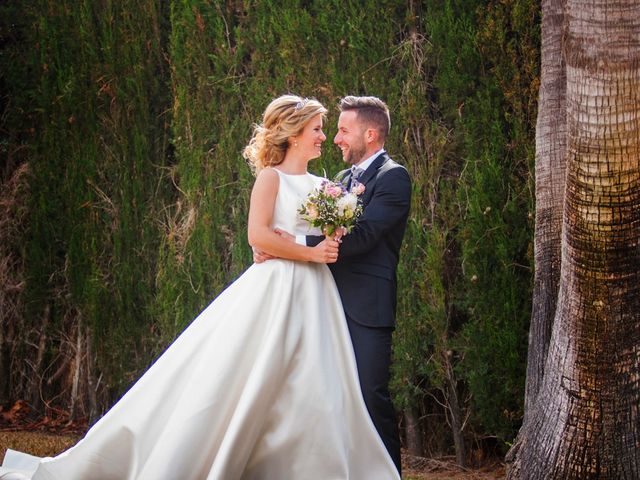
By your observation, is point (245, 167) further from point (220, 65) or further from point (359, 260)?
point (359, 260)

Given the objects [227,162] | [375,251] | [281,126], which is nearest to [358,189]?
[375,251]

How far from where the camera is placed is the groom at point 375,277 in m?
5.09

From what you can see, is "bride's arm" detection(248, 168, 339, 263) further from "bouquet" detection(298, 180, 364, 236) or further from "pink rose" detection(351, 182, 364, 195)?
"pink rose" detection(351, 182, 364, 195)

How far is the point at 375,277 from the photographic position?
5.20 metres

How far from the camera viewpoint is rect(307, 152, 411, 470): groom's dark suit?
16.7 feet

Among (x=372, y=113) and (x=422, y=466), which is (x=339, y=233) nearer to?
(x=372, y=113)

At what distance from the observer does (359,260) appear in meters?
5.22

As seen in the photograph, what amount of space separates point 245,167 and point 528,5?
2502 millimetres

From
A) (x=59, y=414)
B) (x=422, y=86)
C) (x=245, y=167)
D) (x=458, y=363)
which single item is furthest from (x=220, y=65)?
(x=59, y=414)

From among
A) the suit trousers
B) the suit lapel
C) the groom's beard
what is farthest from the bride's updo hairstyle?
the suit trousers

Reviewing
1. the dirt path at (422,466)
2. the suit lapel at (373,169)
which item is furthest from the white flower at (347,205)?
the dirt path at (422,466)

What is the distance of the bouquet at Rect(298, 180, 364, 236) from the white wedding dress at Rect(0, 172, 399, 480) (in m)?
0.34

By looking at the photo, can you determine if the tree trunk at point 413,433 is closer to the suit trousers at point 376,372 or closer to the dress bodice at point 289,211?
the suit trousers at point 376,372

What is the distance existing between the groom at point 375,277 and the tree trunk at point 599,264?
0.90 m
